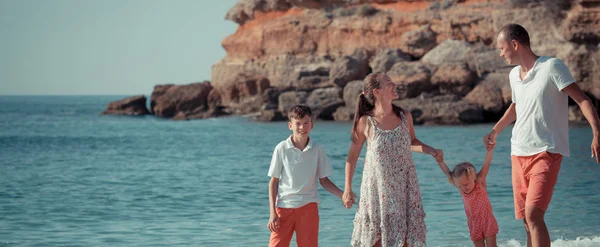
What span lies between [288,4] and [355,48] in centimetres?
599

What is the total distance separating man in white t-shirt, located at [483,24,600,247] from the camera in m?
5.16

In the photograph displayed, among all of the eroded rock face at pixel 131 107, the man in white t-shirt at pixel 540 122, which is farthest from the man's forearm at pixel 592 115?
the eroded rock face at pixel 131 107

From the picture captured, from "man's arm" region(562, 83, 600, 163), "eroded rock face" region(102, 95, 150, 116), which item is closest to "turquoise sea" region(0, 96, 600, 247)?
"man's arm" region(562, 83, 600, 163)

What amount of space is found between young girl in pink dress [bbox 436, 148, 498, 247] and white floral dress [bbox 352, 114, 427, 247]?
593 mm

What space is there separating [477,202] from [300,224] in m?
1.36

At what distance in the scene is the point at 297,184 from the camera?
530cm

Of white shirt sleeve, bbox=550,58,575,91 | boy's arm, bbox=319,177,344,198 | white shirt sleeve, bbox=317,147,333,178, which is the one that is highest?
white shirt sleeve, bbox=550,58,575,91

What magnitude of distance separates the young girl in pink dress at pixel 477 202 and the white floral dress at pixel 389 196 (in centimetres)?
59

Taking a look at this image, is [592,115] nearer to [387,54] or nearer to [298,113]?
[298,113]

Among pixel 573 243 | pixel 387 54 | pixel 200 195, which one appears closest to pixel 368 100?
pixel 573 243

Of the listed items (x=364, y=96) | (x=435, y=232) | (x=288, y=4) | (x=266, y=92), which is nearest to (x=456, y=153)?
(x=435, y=232)

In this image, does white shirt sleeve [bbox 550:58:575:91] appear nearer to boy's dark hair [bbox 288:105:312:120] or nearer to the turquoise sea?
boy's dark hair [bbox 288:105:312:120]

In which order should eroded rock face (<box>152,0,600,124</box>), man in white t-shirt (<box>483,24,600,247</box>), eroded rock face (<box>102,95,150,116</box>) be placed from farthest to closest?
eroded rock face (<box>102,95,150,116</box>) → eroded rock face (<box>152,0,600,124</box>) → man in white t-shirt (<box>483,24,600,247</box>)

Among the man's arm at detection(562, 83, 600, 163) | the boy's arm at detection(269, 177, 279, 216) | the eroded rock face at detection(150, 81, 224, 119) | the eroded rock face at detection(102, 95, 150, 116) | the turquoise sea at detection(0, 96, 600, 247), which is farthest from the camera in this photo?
the eroded rock face at detection(102, 95, 150, 116)
